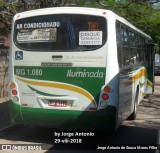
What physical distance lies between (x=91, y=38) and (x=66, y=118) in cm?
171

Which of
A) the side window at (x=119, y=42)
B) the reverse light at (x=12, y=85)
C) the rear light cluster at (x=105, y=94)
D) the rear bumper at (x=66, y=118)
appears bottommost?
the rear bumper at (x=66, y=118)

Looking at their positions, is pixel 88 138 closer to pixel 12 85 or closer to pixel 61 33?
pixel 12 85

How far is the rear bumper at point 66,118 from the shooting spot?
775 centimetres

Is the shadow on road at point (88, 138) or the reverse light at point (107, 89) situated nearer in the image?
the reverse light at point (107, 89)

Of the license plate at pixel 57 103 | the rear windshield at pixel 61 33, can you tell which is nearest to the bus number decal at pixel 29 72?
the rear windshield at pixel 61 33

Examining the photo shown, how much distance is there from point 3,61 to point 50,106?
7.24 metres

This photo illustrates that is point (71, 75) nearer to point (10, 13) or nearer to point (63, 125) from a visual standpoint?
point (63, 125)

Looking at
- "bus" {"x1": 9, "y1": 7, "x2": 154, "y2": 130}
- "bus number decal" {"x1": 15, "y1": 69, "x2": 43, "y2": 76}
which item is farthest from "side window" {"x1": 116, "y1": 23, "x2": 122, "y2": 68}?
"bus number decal" {"x1": 15, "y1": 69, "x2": 43, "y2": 76}

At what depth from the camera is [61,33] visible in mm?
8109

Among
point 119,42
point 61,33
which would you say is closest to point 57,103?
point 61,33

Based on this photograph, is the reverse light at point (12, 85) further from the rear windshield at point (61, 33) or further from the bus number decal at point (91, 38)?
the bus number decal at point (91, 38)

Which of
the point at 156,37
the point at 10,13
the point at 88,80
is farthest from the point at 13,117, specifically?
the point at 156,37

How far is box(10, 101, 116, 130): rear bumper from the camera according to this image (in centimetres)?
775

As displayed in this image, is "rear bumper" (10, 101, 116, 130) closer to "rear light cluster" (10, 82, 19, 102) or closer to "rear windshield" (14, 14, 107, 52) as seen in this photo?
"rear light cluster" (10, 82, 19, 102)
